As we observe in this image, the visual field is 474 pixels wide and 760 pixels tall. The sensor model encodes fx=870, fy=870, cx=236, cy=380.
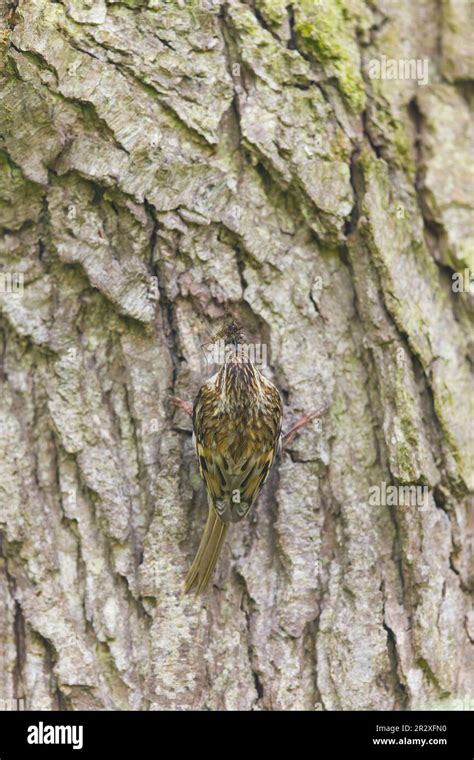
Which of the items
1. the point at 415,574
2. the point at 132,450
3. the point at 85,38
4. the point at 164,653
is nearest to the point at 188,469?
the point at 132,450

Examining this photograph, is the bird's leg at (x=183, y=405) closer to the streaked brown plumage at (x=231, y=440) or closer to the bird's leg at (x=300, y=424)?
the streaked brown plumage at (x=231, y=440)

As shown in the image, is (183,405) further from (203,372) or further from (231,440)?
(231,440)

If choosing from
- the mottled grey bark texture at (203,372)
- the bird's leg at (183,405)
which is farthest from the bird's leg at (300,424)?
the bird's leg at (183,405)

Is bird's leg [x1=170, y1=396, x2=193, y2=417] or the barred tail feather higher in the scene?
bird's leg [x1=170, y1=396, x2=193, y2=417]

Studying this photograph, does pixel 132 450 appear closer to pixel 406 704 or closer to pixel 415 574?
pixel 415 574

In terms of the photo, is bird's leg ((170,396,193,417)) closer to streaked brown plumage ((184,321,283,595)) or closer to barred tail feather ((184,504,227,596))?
streaked brown plumage ((184,321,283,595))

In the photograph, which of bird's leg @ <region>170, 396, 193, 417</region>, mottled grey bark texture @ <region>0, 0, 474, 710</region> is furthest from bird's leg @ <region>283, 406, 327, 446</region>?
bird's leg @ <region>170, 396, 193, 417</region>

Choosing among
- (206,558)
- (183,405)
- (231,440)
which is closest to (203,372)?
(183,405)
